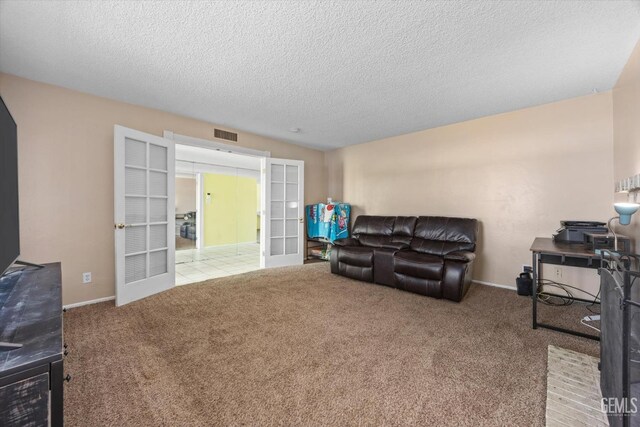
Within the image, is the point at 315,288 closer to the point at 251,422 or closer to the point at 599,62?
the point at 251,422

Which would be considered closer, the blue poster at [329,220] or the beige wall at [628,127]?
the beige wall at [628,127]

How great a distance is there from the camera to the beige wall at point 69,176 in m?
2.61

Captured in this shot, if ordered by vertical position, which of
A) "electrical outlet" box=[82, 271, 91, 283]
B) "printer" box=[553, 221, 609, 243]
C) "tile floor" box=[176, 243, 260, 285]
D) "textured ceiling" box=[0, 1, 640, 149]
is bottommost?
"tile floor" box=[176, 243, 260, 285]

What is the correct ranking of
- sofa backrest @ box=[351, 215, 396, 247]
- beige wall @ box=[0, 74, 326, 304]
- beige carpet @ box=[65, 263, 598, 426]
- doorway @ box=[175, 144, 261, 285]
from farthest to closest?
doorway @ box=[175, 144, 261, 285]
sofa backrest @ box=[351, 215, 396, 247]
beige wall @ box=[0, 74, 326, 304]
beige carpet @ box=[65, 263, 598, 426]

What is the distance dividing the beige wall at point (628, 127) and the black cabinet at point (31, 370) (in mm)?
3551

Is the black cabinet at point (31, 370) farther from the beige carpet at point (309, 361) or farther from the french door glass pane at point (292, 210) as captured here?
the french door glass pane at point (292, 210)

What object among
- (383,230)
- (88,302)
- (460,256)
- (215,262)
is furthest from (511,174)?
(88,302)

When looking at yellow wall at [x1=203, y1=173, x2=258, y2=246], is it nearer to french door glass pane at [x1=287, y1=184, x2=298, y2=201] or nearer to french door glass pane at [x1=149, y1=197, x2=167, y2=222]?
french door glass pane at [x1=287, y1=184, x2=298, y2=201]

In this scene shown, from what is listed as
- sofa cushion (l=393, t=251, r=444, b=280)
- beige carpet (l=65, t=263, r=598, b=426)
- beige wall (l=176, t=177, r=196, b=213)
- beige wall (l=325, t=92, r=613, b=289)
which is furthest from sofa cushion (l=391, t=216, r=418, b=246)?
beige wall (l=176, t=177, r=196, b=213)

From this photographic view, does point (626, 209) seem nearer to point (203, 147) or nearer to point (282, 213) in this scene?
point (282, 213)

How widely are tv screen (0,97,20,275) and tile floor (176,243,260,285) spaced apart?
2511 millimetres

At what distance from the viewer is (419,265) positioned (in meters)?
3.27

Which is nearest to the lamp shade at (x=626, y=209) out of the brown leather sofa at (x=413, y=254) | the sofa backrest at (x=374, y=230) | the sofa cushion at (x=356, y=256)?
the brown leather sofa at (x=413, y=254)

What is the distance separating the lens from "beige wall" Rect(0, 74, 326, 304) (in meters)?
2.61
